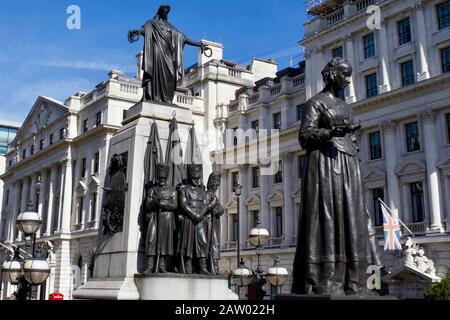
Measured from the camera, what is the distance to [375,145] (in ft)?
119

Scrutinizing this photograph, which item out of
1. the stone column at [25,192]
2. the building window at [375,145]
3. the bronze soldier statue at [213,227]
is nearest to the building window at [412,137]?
the building window at [375,145]

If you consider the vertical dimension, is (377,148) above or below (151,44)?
above

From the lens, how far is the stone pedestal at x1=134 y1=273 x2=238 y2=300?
917 centimetres

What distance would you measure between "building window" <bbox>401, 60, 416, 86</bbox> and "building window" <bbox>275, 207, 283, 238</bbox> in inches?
585

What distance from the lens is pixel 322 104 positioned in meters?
6.55

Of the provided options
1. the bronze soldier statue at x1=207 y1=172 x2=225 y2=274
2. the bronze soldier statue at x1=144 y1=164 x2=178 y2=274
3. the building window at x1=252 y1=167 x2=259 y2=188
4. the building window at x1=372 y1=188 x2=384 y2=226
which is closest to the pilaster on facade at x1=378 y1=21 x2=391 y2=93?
the building window at x1=372 y1=188 x2=384 y2=226

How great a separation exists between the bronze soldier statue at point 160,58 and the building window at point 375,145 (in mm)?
26352

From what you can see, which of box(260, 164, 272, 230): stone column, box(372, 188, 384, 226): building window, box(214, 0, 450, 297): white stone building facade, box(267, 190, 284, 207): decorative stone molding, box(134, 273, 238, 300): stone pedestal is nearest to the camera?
box(134, 273, 238, 300): stone pedestal

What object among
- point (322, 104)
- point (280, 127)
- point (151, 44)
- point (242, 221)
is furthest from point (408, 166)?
point (322, 104)

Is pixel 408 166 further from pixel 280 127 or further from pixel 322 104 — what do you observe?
pixel 322 104

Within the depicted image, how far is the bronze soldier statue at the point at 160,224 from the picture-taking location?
31.0ft

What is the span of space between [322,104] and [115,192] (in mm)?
5312

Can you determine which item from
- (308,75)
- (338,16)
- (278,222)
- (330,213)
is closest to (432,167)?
(308,75)

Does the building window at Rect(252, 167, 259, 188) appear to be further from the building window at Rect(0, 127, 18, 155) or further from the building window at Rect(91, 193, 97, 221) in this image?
the building window at Rect(0, 127, 18, 155)
